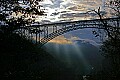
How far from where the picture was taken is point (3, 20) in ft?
44.0

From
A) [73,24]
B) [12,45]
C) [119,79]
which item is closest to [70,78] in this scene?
[73,24]

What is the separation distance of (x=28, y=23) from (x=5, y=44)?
5.83 feet

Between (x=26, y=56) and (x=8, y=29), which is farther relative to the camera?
(x=26, y=56)

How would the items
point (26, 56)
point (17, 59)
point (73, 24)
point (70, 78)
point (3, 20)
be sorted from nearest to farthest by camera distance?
point (3, 20), point (17, 59), point (26, 56), point (73, 24), point (70, 78)

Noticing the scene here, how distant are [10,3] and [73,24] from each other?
155ft

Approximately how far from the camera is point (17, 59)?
4538cm

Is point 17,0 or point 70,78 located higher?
point 17,0

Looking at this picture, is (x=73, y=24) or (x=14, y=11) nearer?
(x=14, y=11)

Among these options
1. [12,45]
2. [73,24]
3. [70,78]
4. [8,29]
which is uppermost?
[8,29]

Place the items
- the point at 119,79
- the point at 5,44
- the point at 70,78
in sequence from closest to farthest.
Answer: the point at 5,44, the point at 119,79, the point at 70,78

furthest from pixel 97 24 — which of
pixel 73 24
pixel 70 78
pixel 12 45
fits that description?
pixel 12 45

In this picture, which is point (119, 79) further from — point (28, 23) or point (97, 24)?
point (97, 24)

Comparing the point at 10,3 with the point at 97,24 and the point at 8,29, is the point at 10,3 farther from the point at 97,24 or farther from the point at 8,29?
the point at 97,24

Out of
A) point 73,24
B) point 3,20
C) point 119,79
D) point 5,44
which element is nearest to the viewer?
point 3,20
